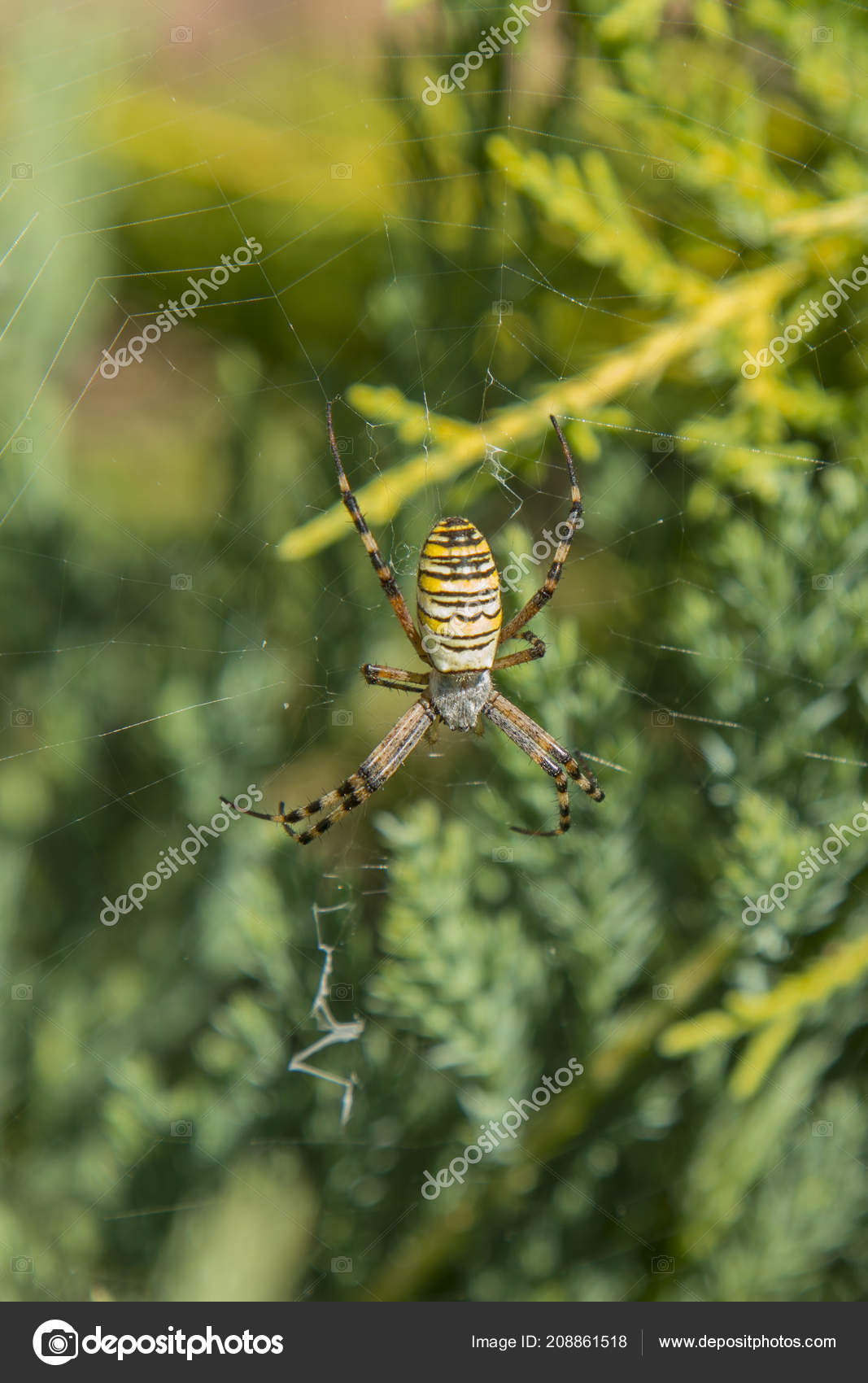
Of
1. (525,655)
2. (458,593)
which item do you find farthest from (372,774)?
(458,593)

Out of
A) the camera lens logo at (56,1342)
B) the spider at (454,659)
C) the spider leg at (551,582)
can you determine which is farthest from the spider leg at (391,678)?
the camera lens logo at (56,1342)

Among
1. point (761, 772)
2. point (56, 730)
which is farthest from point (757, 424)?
point (56, 730)

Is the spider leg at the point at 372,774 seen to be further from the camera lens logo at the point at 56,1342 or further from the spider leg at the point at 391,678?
the camera lens logo at the point at 56,1342

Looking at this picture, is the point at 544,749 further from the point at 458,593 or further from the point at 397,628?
the point at 458,593

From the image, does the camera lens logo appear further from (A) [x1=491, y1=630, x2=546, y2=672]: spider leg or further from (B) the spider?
(A) [x1=491, y1=630, x2=546, y2=672]: spider leg

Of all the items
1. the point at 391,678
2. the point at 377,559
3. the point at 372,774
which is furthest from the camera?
the point at 372,774

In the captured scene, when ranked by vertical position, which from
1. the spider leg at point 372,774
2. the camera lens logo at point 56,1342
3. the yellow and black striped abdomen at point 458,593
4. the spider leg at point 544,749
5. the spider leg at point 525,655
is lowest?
the camera lens logo at point 56,1342

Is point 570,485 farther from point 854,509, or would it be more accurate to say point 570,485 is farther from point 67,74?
point 67,74
